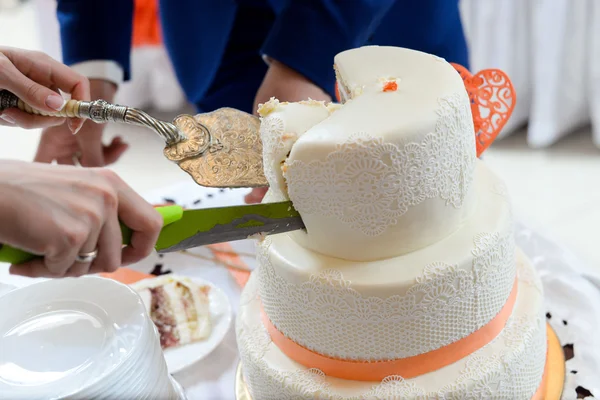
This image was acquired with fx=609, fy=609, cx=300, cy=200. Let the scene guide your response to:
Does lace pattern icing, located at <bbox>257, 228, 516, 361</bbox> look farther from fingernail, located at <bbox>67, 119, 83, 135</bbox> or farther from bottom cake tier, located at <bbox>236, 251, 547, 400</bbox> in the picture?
fingernail, located at <bbox>67, 119, 83, 135</bbox>

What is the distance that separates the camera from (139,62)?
328 centimetres

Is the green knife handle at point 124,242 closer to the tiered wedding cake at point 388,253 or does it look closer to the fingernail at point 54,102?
the tiered wedding cake at point 388,253

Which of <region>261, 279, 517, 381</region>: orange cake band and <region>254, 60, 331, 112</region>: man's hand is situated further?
<region>254, 60, 331, 112</region>: man's hand

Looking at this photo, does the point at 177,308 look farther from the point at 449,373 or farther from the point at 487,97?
the point at 487,97

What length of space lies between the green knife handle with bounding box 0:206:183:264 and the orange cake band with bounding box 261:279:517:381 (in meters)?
0.39

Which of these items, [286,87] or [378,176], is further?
[286,87]

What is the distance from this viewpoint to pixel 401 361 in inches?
39.9

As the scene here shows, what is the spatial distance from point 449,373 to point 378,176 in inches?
14.7

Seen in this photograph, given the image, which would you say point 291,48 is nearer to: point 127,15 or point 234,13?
point 234,13

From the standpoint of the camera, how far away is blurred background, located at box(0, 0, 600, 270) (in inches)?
92.7

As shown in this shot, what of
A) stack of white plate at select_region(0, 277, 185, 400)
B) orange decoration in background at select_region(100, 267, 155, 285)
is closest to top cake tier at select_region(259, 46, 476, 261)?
stack of white plate at select_region(0, 277, 185, 400)

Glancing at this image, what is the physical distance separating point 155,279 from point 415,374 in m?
0.77

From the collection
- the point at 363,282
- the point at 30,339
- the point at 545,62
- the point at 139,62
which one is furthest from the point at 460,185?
the point at 139,62

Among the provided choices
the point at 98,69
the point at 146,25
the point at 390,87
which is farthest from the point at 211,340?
the point at 146,25
